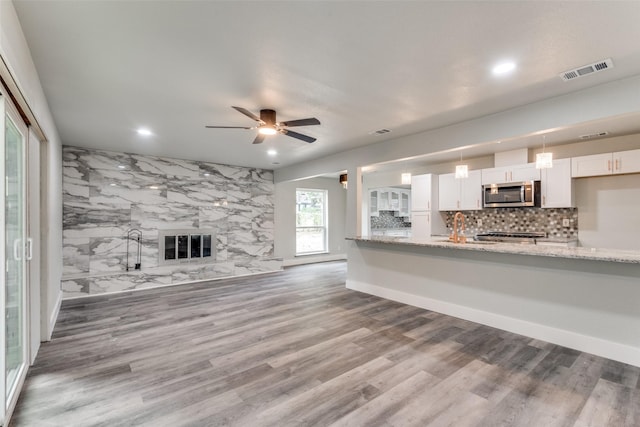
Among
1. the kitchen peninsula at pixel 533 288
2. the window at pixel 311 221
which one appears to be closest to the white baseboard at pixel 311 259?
the window at pixel 311 221

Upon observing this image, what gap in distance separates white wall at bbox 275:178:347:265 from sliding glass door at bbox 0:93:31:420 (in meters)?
5.58

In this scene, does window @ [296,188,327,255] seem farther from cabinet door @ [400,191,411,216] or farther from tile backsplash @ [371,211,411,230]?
cabinet door @ [400,191,411,216]

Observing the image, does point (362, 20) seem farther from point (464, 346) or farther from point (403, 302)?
point (403, 302)

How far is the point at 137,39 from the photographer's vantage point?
2.11 m

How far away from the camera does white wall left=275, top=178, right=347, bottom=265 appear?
807 cm

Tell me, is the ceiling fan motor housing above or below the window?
above

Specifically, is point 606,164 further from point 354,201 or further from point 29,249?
point 29,249

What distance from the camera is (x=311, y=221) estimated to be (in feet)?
29.2

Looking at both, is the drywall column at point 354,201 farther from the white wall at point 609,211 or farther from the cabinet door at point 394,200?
the cabinet door at point 394,200

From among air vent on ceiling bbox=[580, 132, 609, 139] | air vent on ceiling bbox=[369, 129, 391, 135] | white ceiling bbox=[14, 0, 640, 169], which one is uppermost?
white ceiling bbox=[14, 0, 640, 169]

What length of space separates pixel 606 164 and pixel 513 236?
5.27 feet

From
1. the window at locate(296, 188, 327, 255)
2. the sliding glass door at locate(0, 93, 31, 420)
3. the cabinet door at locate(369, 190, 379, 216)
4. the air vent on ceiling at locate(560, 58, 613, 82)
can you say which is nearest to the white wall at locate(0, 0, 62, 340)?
the sliding glass door at locate(0, 93, 31, 420)

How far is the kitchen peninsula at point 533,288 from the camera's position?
9.16 ft

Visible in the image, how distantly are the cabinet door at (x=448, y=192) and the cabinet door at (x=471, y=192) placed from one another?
10 centimetres
